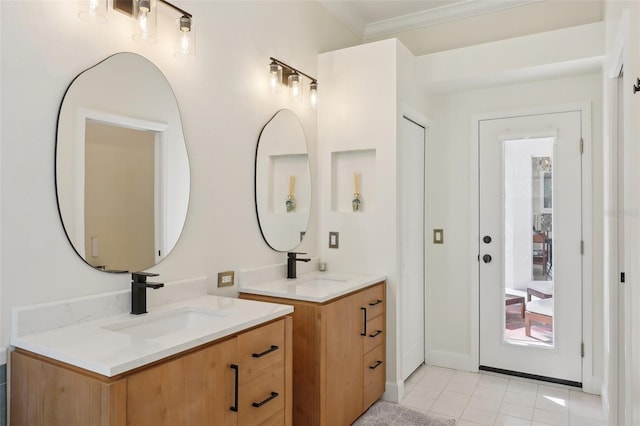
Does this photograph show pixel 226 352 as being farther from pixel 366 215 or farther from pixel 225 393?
pixel 366 215

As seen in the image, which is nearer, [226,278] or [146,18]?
[146,18]

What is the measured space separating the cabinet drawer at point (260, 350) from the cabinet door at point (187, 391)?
63 millimetres

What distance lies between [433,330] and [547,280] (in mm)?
1004

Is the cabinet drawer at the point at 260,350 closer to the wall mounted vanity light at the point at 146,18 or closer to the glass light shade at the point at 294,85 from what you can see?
the wall mounted vanity light at the point at 146,18

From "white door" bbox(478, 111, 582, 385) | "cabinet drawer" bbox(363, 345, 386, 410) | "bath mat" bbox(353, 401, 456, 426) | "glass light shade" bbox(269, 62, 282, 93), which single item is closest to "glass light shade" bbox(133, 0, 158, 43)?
"glass light shade" bbox(269, 62, 282, 93)

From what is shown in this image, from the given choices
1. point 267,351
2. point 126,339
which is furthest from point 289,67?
point 126,339

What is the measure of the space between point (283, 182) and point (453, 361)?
2.13m

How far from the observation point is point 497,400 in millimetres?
3023

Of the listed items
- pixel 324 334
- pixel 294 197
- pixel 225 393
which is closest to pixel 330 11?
pixel 294 197

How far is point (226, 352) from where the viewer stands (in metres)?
1.61

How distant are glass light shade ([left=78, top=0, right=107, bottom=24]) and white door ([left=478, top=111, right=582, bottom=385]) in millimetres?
2845

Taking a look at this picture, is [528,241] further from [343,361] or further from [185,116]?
[185,116]

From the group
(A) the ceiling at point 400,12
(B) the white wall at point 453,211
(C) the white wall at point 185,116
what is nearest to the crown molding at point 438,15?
(A) the ceiling at point 400,12

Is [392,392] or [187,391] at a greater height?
[187,391]
